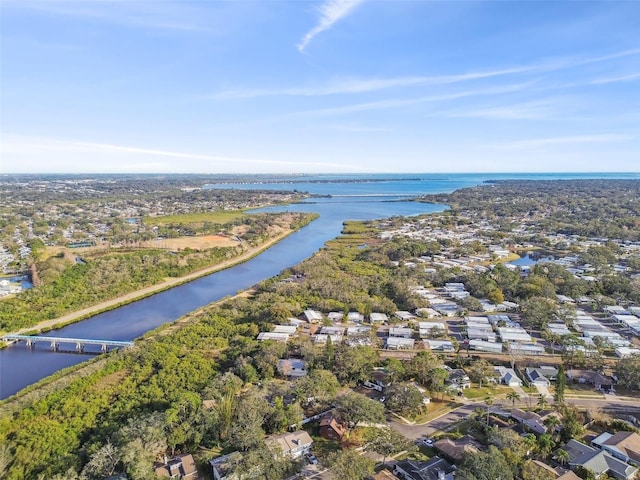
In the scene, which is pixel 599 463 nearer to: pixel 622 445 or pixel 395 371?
pixel 622 445

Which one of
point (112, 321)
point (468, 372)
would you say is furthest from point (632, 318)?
point (112, 321)

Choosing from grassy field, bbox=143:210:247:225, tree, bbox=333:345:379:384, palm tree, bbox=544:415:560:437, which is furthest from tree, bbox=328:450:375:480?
grassy field, bbox=143:210:247:225

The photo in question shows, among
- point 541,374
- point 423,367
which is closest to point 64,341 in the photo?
point 423,367

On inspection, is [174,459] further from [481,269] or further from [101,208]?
[101,208]

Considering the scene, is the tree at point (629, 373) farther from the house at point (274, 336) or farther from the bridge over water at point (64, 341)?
the bridge over water at point (64, 341)

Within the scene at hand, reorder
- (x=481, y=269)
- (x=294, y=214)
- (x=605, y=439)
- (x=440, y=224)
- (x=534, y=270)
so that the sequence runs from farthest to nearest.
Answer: (x=294, y=214) → (x=440, y=224) → (x=481, y=269) → (x=534, y=270) → (x=605, y=439)

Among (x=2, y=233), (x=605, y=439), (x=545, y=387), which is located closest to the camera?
(x=605, y=439)

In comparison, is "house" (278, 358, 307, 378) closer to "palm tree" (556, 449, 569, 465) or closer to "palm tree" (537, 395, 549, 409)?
"palm tree" (537, 395, 549, 409)

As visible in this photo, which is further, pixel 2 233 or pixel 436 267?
pixel 2 233
